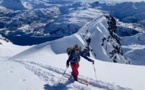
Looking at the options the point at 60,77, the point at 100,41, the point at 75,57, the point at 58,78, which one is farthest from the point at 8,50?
the point at 75,57

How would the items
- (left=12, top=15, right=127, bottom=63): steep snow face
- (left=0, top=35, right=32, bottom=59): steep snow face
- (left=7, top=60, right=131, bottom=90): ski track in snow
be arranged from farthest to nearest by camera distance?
(left=12, top=15, right=127, bottom=63): steep snow face
(left=0, top=35, right=32, bottom=59): steep snow face
(left=7, top=60, right=131, bottom=90): ski track in snow

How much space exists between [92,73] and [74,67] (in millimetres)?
2616

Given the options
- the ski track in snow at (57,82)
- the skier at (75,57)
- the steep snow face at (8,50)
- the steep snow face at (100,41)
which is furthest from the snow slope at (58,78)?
the steep snow face at (100,41)

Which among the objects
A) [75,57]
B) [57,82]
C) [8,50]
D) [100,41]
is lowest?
[100,41]

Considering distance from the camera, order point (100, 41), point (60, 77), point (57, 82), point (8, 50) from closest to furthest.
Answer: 1. point (57, 82)
2. point (60, 77)
3. point (8, 50)
4. point (100, 41)

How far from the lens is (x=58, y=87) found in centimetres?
1514

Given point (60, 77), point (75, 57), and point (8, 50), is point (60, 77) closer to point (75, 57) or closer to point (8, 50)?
point (75, 57)

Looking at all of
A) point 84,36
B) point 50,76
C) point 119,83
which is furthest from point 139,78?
point 84,36

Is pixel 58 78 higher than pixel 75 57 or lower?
lower

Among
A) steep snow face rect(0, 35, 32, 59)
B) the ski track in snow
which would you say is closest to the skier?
the ski track in snow

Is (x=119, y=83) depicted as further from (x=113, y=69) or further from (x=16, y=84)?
(x=16, y=84)

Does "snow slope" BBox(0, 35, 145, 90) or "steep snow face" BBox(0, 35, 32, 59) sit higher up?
"snow slope" BBox(0, 35, 145, 90)

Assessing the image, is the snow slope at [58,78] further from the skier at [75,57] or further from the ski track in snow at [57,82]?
the skier at [75,57]

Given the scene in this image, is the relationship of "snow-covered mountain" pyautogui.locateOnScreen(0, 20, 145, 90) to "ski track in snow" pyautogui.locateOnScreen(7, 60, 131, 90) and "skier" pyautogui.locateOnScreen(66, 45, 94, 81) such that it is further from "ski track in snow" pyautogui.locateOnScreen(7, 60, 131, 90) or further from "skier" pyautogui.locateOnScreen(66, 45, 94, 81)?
"skier" pyautogui.locateOnScreen(66, 45, 94, 81)
